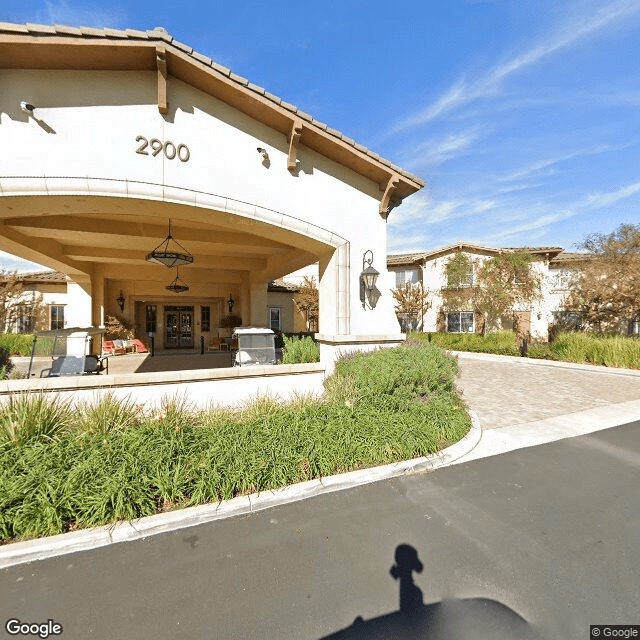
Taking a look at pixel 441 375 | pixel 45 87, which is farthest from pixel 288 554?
pixel 45 87

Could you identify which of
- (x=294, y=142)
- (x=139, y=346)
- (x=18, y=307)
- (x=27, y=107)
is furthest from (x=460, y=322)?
(x=18, y=307)

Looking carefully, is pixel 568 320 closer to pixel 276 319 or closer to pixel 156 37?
pixel 276 319

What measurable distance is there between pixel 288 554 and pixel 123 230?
9.64 m

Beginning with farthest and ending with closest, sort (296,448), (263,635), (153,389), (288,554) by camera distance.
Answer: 1. (153,389)
2. (296,448)
3. (288,554)
4. (263,635)

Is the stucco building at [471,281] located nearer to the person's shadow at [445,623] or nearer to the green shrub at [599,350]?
the green shrub at [599,350]

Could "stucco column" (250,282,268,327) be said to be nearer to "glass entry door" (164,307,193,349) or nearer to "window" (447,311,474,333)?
"glass entry door" (164,307,193,349)

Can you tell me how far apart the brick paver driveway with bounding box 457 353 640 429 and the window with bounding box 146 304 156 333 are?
17514 mm

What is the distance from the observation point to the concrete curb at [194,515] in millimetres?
3107

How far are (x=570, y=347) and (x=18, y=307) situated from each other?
33359mm

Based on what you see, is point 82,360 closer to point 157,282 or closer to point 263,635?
point 263,635

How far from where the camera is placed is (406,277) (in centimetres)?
2827

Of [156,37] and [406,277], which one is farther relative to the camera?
[406,277]

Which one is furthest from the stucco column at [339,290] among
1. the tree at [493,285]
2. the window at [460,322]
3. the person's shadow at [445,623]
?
the window at [460,322]

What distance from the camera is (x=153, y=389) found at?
6.09 m
